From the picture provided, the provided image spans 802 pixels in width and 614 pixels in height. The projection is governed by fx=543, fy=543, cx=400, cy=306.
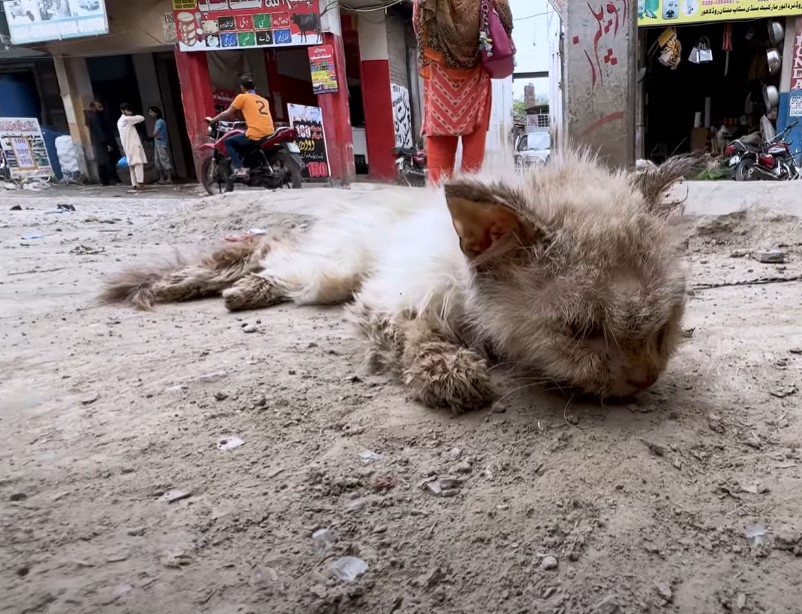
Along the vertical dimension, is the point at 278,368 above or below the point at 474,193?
below

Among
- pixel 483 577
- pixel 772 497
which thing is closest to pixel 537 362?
pixel 772 497

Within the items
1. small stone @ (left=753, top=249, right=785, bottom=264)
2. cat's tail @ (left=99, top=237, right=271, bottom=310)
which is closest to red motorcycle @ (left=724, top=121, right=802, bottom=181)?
small stone @ (left=753, top=249, right=785, bottom=264)

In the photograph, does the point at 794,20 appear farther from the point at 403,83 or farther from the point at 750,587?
the point at 750,587

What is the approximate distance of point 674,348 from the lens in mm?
2020

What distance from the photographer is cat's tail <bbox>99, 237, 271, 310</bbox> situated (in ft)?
12.3

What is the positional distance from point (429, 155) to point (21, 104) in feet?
66.6

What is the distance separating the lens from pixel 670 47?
1451cm

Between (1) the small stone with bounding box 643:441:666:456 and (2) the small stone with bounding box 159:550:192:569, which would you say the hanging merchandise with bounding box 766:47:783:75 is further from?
(2) the small stone with bounding box 159:550:192:569

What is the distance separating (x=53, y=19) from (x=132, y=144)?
402 centimetres

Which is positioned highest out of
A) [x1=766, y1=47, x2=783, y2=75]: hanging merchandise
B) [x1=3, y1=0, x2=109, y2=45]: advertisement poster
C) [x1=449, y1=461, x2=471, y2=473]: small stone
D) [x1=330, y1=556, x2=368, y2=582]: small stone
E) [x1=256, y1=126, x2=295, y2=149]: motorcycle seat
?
[x1=3, y1=0, x2=109, y2=45]: advertisement poster

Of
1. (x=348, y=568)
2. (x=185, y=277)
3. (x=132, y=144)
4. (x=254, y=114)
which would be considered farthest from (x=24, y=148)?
(x=348, y=568)

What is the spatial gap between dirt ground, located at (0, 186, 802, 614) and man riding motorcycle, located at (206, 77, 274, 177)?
1013 centimetres

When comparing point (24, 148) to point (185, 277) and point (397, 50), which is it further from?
point (185, 277)

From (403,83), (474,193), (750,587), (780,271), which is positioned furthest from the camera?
(403,83)
